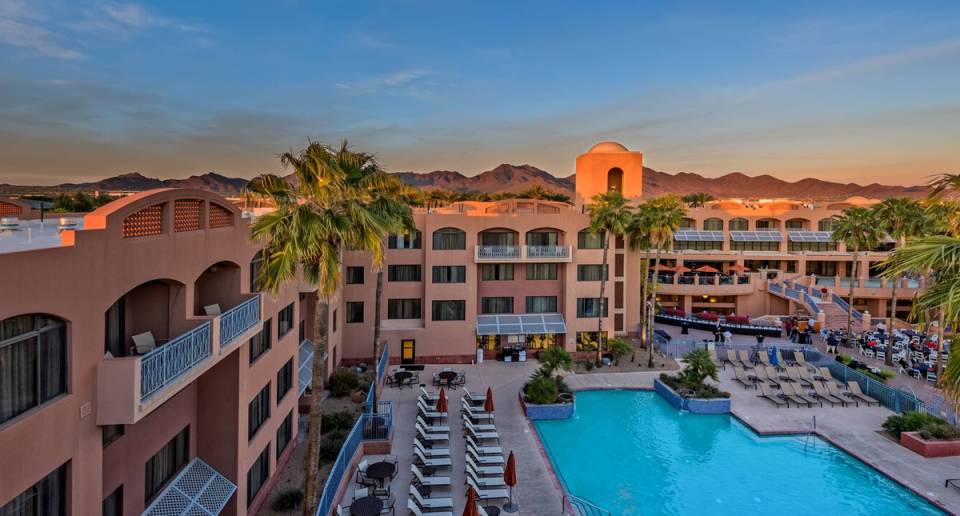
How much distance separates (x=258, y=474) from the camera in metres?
15.4

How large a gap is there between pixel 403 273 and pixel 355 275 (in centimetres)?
302

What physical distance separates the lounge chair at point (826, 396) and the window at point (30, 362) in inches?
1201

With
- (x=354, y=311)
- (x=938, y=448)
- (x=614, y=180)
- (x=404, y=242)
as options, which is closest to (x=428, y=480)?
(x=354, y=311)

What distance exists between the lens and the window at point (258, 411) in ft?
47.7

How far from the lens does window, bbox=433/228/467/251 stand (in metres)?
32.9

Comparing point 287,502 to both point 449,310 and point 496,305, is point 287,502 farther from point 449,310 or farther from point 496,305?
point 496,305

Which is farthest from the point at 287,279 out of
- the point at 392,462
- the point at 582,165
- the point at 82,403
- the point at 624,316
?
the point at 582,165

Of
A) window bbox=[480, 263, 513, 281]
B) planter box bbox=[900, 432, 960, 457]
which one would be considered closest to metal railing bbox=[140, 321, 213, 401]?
window bbox=[480, 263, 513, 281]

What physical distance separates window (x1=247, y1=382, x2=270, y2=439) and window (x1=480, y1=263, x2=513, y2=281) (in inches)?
776

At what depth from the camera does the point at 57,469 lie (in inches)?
290

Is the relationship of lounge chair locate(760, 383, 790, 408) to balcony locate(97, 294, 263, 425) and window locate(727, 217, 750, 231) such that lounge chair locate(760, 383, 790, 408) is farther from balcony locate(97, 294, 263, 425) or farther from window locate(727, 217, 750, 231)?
window locate(727, 217, 750, 231)

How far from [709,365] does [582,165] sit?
2699 centimetres

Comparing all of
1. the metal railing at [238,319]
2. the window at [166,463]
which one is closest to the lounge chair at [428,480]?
the window at [166,463]

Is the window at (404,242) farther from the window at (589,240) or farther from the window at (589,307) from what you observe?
the window at (589,307)
